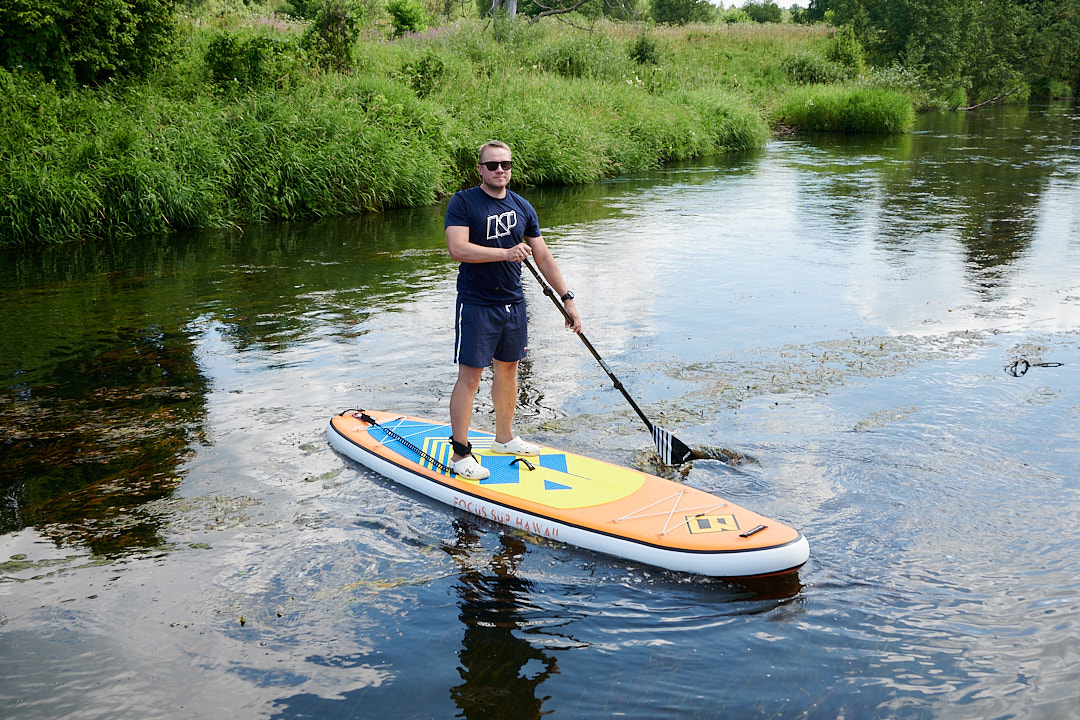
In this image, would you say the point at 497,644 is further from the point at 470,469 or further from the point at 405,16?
the point at 405,16

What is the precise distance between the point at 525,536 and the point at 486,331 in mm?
1103

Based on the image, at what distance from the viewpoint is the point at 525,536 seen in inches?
182

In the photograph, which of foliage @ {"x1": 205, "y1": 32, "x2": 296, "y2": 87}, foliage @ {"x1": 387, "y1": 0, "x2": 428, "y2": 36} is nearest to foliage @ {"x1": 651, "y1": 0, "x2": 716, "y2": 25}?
foliage @ {"x1": 387, "y1": 0, "x2": 428, "y2": 36}

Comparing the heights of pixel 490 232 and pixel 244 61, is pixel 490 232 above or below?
below

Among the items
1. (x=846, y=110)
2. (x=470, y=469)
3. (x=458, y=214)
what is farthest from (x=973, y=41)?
(x=470, y=469)

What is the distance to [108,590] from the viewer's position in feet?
13.4

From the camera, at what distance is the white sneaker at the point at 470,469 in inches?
196

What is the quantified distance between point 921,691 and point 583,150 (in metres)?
15.9

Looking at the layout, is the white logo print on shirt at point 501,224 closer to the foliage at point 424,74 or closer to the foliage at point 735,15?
the foliage at point 424,74

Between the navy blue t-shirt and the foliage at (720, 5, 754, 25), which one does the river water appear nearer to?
the navy blue t-shirt

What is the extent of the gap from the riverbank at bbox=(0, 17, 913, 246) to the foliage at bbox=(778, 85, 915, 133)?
196 inches

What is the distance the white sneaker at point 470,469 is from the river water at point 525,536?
0.82ft

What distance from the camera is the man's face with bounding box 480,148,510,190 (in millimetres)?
4668

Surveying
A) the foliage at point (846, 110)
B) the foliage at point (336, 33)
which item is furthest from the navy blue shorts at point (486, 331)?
the foliage at point (846, 110)
